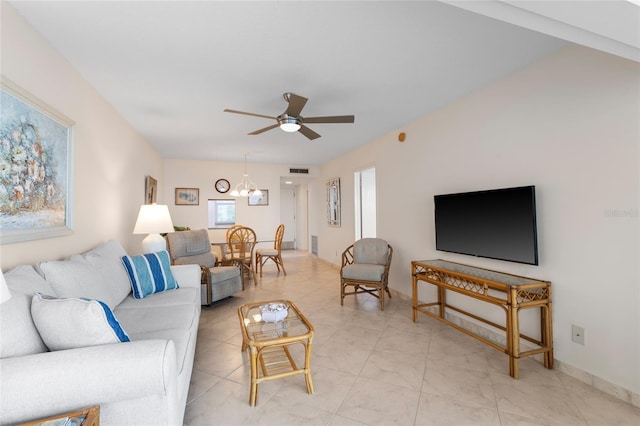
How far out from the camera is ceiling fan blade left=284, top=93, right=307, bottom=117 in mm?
2361

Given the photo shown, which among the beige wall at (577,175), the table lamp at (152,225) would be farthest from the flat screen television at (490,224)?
the table lamp at (152,225)

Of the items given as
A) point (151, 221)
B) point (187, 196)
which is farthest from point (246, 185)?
point (151, 221)

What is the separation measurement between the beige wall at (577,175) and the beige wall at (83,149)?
353 centimetres

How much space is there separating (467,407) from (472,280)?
100cm

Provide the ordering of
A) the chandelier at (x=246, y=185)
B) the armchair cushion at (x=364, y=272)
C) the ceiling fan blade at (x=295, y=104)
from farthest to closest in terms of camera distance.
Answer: the chandelier at (x=246, y=185)
the armchair cushion at (x=364, y=272)
the ceiling fan blade at (x=295, y=104)

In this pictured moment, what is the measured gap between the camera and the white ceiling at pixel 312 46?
1384mm

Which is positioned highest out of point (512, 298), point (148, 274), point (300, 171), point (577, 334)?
point (300, 171)

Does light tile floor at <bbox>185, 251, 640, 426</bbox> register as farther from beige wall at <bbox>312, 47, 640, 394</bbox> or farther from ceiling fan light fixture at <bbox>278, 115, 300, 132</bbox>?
ceiling fan light fixture at <bbox>278, 115, 300, 132</bbox>

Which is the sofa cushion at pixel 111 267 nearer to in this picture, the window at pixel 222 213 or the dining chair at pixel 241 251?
the dining chair at pixel 241 251

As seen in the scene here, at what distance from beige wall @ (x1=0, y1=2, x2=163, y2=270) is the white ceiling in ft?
0.44

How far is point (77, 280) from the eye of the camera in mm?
1767

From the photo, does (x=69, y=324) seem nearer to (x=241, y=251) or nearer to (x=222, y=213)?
(x=241, y=251)

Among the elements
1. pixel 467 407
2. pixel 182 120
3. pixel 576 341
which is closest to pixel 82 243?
pixel 182 120

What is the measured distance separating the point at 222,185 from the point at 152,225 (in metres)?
3.31
